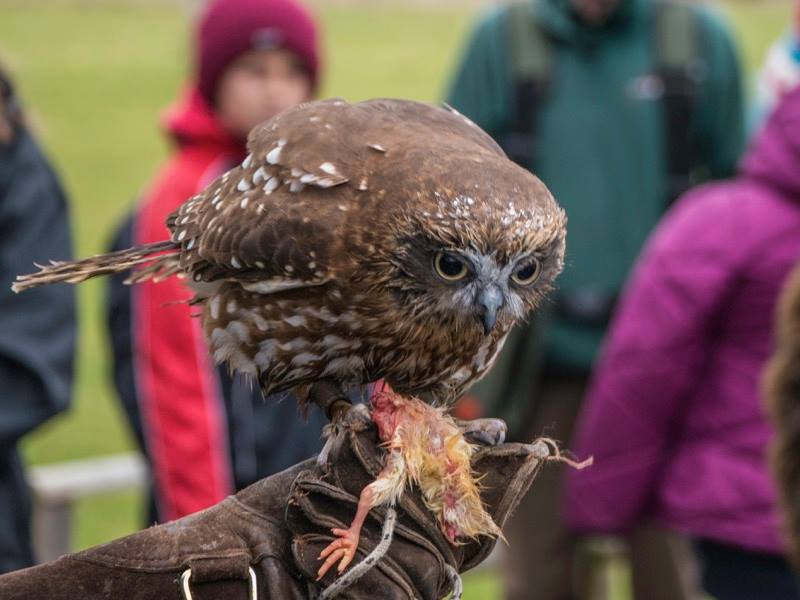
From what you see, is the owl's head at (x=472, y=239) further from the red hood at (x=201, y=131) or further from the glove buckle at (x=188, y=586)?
the red hood at (x=201, y=131)

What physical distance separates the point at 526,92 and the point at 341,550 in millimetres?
3297

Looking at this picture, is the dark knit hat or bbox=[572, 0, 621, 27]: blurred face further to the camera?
bbox=[572, 0, 621, 27]: blurred face

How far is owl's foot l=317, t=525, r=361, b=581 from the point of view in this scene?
2.56 metres

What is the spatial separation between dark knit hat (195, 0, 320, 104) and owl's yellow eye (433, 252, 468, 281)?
2.28 m

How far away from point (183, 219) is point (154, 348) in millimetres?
1463

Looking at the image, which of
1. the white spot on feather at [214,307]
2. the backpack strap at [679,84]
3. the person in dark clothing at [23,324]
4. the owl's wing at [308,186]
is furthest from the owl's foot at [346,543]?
the backpack strap at [679,84]

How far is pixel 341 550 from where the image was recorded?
2561 mm

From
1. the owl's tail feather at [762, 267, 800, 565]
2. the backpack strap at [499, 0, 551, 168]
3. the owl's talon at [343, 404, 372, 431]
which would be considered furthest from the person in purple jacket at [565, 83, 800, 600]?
the owl's talon at [343, 404, 372, 431]

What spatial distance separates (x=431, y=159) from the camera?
2.75m

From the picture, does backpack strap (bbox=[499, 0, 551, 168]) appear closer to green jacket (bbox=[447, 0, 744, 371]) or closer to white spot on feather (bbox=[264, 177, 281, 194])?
green jacket (bbox=[447, 0, 744, 371])

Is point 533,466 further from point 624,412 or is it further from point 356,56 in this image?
point 356,56

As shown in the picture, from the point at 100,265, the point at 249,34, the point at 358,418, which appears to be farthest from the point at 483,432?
the point at 249,34

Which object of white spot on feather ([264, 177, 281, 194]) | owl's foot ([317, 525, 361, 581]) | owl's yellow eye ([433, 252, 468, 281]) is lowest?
owl's foot ([317, 525, 361, 581])

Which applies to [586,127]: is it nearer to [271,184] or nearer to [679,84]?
[679,84]
